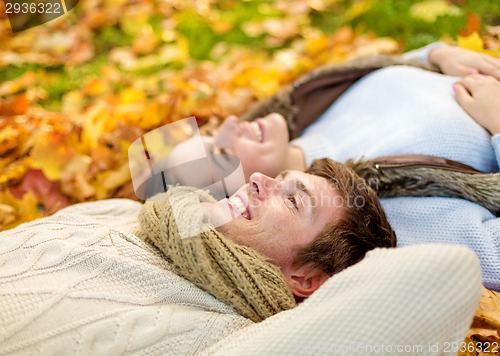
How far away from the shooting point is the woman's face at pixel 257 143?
229 cm

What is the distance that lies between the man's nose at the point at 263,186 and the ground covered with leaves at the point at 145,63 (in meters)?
0.95

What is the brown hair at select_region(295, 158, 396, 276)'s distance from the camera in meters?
1.67

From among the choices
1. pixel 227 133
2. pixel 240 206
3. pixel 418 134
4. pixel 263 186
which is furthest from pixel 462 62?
pixel 240 206

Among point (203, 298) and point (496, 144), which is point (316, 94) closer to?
point (496, 144)

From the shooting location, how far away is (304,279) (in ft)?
5.55

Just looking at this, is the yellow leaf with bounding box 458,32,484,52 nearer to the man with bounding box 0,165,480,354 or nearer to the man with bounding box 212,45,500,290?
the man with bounding box 212,45,500,290

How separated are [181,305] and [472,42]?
82.1 inches

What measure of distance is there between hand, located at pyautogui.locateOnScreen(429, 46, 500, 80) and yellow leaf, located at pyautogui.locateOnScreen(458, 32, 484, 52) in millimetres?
138

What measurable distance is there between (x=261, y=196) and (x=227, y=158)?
591mm

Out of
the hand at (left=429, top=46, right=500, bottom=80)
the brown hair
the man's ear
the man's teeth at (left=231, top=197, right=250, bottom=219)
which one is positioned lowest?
the man's ear

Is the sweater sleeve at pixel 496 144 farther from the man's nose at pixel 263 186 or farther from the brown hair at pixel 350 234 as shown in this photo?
the man's nose at pixel 263 186

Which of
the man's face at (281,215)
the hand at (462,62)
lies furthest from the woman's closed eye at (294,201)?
the hand at (462,62)

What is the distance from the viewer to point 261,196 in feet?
5.76

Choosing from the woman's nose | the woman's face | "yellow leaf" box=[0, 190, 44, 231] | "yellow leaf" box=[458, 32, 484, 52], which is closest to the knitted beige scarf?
the woman's face
